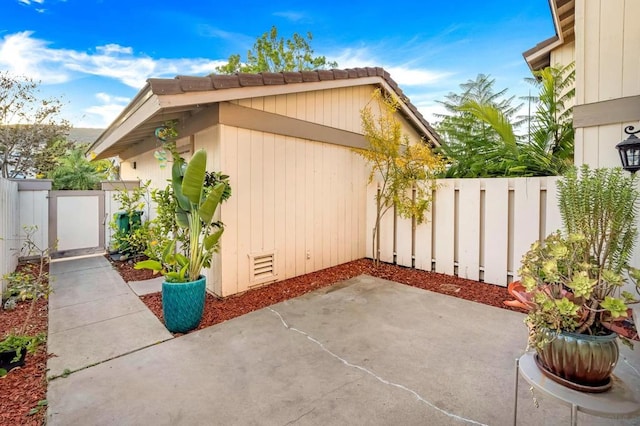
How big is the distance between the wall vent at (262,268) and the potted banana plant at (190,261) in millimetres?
991

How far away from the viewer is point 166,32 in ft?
28.8

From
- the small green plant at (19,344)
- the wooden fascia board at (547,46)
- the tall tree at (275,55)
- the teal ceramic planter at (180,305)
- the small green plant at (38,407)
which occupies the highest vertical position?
the tall tree at (275,55)

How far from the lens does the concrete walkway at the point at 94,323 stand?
3045 millimetres

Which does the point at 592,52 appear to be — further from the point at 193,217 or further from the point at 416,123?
the point at 193,217

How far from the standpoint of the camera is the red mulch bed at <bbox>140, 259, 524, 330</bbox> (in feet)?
13.7

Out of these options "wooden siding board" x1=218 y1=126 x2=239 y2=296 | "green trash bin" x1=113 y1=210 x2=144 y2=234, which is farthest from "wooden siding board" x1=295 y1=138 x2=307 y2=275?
"green trash bin" x1=113 y1=210 x2=144 y2=234

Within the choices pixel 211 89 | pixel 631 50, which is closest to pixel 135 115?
pixel 211 89

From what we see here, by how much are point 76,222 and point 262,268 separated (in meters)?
5.72

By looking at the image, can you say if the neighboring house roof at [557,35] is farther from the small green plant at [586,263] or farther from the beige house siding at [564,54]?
the small green plant at [586,263]

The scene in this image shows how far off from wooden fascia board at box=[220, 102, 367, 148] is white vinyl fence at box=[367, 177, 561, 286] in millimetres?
2026

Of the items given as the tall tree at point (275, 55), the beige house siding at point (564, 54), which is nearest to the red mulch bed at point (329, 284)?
the beige house siding at point (564, 54)

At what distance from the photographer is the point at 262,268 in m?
5.04

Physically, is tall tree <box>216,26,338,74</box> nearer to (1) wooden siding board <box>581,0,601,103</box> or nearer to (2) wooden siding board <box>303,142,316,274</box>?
(2) wooden siding board <box>303,142,316,274</box>

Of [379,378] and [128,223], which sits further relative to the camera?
[128,223]
